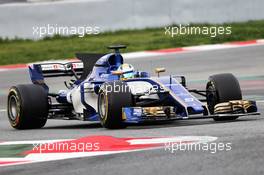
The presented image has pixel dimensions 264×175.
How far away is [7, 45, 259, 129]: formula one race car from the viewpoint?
1138cm

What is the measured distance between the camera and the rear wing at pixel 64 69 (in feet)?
43.4

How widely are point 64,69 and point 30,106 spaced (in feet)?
4.14

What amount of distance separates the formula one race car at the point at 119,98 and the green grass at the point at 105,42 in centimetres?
879

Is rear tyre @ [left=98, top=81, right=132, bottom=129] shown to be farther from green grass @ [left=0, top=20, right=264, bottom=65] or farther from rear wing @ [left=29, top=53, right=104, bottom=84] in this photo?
green grass @ [left=0, top=20, right=264, bottom=65]

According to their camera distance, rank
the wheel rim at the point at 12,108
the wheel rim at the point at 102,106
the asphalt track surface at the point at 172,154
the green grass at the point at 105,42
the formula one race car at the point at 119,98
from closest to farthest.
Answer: the asphalt track surface at the point at 172,154 < the formula one race car at the point at 119,98 < the wheel rim at the point at 102,106 < the wheel rim at the point at 12,108 < the green grass at the point at 105,42

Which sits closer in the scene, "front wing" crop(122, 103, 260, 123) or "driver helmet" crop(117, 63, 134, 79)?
"front wing" crop(122, 103, 260, 123)

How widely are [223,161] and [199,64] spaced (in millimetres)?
12346

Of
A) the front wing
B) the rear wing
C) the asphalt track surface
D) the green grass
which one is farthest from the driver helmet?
the green grass

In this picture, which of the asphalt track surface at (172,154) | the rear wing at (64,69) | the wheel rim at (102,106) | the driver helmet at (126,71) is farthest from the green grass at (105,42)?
the wheel rim at (102,106)

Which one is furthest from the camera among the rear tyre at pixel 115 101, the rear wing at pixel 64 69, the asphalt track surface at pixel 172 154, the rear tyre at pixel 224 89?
the rear wing at pixel 64 69

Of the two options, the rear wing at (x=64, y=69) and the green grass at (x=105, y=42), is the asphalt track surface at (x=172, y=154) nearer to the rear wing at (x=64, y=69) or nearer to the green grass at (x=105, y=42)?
the rear wing at (x=64, y=69)

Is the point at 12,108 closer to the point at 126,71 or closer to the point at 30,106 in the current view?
the point at 30,106

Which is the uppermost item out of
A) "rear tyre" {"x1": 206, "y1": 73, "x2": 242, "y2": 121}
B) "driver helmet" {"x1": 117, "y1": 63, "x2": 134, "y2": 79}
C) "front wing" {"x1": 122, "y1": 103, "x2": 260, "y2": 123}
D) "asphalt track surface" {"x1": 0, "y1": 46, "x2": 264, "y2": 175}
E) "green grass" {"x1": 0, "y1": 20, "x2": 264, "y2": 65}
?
"green grass" {"x1": 0, "y1": 20, "x2": 264, "y2": 65}

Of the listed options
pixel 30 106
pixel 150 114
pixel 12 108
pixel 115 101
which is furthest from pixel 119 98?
pixel 12 108
